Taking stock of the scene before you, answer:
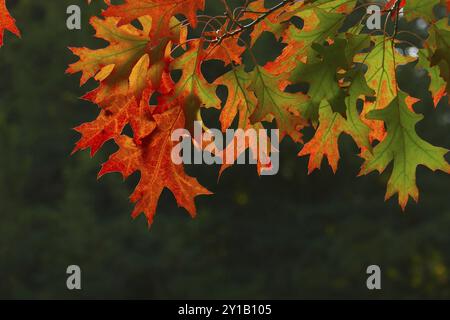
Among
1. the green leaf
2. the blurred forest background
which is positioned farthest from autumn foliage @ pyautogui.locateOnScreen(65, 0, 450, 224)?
the blurred forest background

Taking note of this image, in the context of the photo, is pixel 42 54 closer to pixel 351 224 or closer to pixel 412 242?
pixel 351 224

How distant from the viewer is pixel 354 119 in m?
2.19

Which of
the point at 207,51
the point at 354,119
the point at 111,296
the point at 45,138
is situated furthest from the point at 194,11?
the point at 45,138

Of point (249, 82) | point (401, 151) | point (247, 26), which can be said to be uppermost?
point (247, 26)

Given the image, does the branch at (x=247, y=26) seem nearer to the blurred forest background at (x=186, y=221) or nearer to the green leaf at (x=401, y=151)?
the green leaf at (x=401, y=151)

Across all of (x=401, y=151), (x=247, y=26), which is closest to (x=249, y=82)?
(x=247, y=26)

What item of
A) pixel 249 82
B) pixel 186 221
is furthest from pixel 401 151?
pixel 186 221

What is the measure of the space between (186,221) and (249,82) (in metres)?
9.84

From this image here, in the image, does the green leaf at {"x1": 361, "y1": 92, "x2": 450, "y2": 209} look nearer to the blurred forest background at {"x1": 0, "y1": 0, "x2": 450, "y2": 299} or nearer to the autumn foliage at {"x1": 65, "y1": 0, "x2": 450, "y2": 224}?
the autumn foliage at {"x1": 65, "y1": 0, "x2": 450, "y2": 224}

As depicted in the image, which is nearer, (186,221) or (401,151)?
(401,151)

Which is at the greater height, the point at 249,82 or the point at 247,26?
the point at 247,26

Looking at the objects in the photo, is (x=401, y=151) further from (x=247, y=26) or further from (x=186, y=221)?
(x=186, y=221)

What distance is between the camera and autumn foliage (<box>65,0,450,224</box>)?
1.99 metres

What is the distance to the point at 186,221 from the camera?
1199 centimetres
